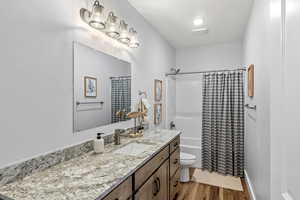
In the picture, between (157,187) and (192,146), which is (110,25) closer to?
(157,187)

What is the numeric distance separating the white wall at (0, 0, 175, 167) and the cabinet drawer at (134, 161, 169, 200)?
64 cm

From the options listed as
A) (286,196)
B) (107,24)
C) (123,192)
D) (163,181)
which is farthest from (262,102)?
(107,24)

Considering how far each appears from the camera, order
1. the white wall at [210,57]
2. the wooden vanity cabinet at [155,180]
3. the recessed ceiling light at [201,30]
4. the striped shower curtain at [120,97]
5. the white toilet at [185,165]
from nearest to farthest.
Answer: the wooden vanity cabinet at [155,180], the striped shower curtain at [120,97], the white toilet at [185,165], the recessed ceiling light at [201,30], the white wall at [210,57]

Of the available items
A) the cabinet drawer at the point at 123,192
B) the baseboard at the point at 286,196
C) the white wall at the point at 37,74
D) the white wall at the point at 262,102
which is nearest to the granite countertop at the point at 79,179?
the cabinet drawer at the point at 123,192

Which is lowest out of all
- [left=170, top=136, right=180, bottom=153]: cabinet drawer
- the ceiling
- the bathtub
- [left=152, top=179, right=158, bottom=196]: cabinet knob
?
the bathtub

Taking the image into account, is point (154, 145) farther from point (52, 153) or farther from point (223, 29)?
point (223, 29)

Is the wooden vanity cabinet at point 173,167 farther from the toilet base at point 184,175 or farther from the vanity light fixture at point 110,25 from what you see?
the vanity light fixture at point 110,25

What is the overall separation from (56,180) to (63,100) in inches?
22.0

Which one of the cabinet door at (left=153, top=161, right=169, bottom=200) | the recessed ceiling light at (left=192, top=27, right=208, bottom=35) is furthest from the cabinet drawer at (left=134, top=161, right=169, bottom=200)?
the recessed ceiling light at (left=192, top=27, right=208, bottom=35)

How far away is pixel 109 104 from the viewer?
5.62 feet

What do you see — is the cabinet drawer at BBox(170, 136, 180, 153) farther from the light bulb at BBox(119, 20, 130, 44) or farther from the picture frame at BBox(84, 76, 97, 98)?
the light bulb at BBox(119, 20, 130, 44)

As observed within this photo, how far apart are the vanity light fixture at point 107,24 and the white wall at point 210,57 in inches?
81.9

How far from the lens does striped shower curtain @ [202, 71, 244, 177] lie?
284 centimetres

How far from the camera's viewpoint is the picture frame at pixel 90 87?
57.2 inches
